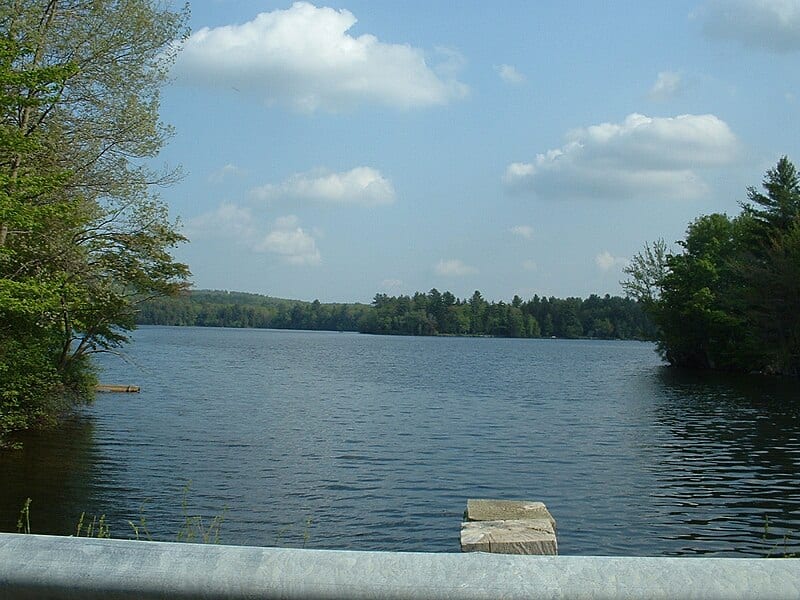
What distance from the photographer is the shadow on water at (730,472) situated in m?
14.7

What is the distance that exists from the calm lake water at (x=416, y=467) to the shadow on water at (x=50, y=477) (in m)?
0.08

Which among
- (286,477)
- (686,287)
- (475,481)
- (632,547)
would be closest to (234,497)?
(286,477)

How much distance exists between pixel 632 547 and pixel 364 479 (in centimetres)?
761

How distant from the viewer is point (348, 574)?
2.00 m

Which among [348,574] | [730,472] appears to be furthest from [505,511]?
[730,472]

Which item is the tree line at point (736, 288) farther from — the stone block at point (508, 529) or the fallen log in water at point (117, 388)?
the stone block at point (508, 529)

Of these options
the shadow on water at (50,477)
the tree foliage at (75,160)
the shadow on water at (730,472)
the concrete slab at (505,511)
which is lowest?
the shadow on water at (50,477)

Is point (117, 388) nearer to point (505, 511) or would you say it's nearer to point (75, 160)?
point (75, 160)

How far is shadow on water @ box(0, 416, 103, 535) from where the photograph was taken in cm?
1588

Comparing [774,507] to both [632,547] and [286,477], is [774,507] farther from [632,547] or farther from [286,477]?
[286,477]

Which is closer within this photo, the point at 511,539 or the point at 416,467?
the point at 511,539

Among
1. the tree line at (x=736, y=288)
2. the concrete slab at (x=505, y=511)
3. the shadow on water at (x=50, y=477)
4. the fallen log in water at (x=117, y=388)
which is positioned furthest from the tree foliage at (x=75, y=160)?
the tree line at (x=736, y=288)

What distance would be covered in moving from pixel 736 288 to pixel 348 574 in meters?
64.2

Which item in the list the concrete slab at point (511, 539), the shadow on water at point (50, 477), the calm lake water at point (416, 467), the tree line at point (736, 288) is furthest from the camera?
the tree line at point (736, 288)
